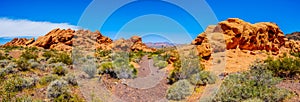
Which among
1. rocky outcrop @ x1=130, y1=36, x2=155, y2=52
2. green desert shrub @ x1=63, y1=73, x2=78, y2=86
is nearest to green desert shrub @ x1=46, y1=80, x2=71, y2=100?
green desert shrub @ x1=63, y1=73, x2=78, y2=86

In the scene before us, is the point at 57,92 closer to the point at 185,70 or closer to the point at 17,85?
the point at 17,85

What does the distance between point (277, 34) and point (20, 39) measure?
6111cm

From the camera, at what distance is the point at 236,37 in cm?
1809

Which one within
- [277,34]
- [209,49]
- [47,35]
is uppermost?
[47,35]

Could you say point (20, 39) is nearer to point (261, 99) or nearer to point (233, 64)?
point (233, 64)

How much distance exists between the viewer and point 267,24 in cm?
2205

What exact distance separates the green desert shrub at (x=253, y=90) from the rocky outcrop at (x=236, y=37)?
751cm

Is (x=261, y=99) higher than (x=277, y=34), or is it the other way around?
(x=277, y=34)

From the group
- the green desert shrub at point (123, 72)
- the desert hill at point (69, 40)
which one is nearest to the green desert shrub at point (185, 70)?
the green desert shrub at point (123, 72)

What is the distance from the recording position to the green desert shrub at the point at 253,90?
8.03 m

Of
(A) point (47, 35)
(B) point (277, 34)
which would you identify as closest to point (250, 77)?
(B) point (277, 34)

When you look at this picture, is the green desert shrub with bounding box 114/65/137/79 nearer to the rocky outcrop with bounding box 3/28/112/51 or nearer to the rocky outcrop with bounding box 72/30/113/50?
the rocky outcrop with bounding box 72/30/113/50

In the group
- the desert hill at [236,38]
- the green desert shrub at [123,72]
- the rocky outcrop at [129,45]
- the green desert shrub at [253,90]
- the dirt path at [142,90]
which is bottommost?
the dirt path at [142,90]

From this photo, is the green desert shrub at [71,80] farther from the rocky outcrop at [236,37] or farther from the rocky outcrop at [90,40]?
the rocky outcrop at [90,40]
